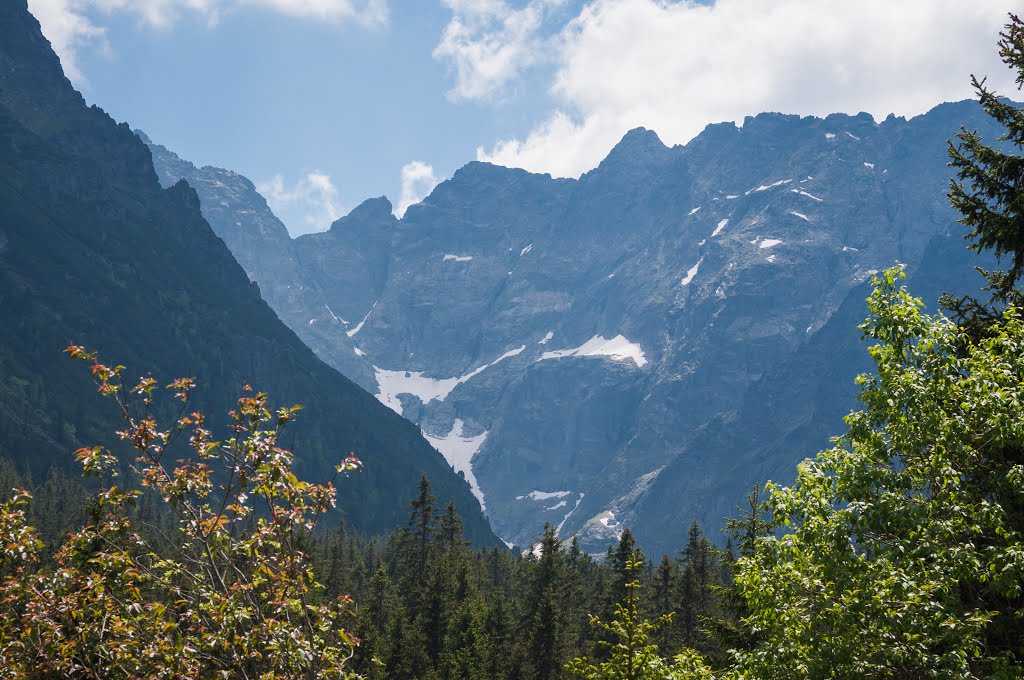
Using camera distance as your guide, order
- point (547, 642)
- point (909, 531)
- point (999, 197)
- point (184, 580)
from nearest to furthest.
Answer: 1. point (184, 580)
2. point (909, 531)
3. point (999, 197)
4. point (547, 642)

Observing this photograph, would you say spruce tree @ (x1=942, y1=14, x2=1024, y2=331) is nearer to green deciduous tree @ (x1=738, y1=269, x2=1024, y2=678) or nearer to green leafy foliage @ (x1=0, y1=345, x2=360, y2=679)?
green deciduous tree @ (x1=738, y1=269, x2=1024, y2=678)

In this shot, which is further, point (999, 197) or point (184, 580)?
point (999, 197)

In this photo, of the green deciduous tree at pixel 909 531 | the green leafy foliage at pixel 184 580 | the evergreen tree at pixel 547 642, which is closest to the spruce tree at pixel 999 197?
the green deciduous tree at pixel 909 531

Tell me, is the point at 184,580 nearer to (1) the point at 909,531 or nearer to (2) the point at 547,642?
(1) the point at 909,531

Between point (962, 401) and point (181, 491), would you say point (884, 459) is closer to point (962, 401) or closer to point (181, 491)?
point (962, 401)

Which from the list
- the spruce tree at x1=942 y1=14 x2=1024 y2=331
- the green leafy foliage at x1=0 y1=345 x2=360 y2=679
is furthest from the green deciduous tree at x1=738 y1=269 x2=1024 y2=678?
the green leafy foliage at x1=0 y1=345 x2=360 y2=679

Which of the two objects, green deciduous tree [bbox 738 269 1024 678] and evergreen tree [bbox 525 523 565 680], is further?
evergreen tree [bbox 525 523 565 680]

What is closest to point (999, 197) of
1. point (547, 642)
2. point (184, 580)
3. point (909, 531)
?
point (909, 531)

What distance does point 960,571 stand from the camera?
972 centimetres

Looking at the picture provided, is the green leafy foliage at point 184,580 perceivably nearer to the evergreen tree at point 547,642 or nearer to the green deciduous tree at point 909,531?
the green deciduous tree at point 909,531

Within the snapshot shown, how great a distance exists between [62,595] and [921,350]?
44.3ft

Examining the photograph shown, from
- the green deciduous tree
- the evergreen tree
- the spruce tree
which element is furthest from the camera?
the evergreen tree

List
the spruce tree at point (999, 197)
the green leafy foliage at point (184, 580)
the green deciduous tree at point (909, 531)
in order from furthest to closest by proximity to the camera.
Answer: the spruce tree at point (999, 197), the green deciduous tree at point (909, 531), the green leafy foliage at point (184, 580)

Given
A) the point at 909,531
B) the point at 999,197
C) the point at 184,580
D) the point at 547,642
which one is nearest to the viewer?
the point at 184,580
